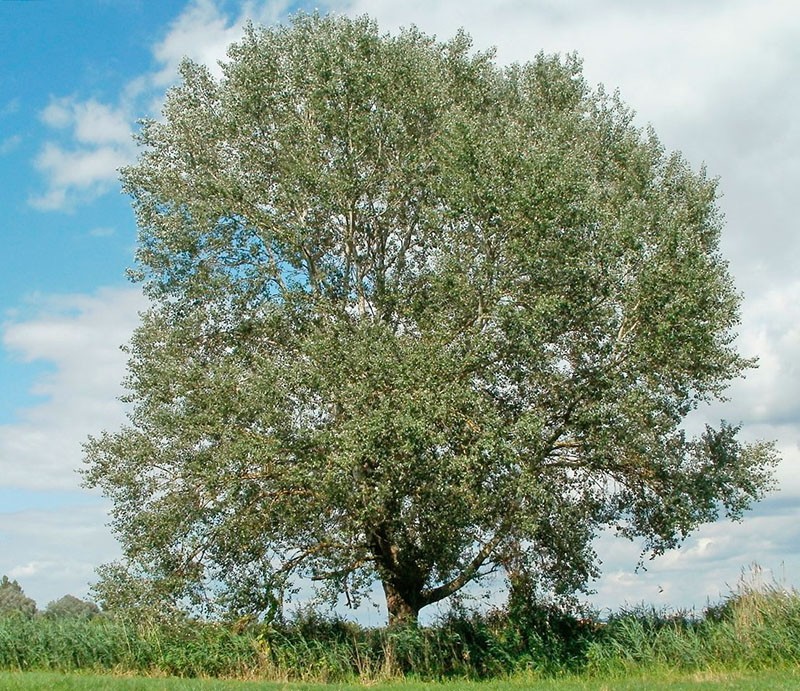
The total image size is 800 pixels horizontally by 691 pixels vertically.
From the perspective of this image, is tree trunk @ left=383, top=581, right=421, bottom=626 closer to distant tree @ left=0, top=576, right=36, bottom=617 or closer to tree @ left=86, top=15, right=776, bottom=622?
tree @ left=86, top=15, right=776, bottom=622

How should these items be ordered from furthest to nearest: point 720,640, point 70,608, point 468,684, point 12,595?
1. point 12,595
2. point 70,608
3. point 720,640
4. point 468,684

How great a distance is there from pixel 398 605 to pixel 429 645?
312 centimetres

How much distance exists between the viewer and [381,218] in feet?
98.0

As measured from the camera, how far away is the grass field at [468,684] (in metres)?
19.0

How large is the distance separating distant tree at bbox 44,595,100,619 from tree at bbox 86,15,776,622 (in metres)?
4.77

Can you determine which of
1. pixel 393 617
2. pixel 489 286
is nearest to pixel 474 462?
pixel 489 286

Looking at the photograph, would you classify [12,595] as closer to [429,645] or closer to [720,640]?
[429,645]

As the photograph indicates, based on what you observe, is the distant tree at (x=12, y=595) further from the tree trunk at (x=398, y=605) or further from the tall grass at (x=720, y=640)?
the tall grass at (x=720, y=640)

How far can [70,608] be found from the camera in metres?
43.2

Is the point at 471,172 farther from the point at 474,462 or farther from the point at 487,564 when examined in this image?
the point at 487,564

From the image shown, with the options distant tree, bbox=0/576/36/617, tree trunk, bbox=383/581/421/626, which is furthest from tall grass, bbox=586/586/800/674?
distant tree, bbox=0/576/36/617

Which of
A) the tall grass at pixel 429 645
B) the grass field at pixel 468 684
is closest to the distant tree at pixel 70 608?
the tall grass at pixel 429 645

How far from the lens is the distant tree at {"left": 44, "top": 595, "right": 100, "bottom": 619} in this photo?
95.7 feet

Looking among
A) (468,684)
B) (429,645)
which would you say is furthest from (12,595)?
(468,684)
